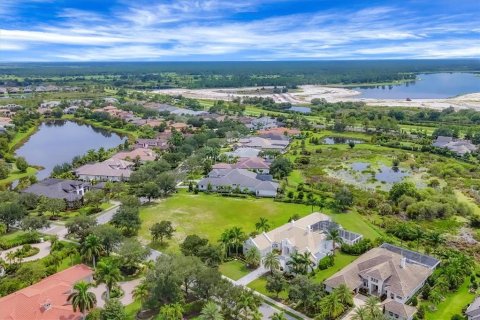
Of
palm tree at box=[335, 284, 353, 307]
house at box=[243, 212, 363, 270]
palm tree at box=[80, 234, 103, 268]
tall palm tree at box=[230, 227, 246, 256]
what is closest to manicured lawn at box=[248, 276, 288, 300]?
house at box=[243, 212, 363, 270]

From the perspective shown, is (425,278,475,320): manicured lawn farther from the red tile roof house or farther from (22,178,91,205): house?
(22,178,91,205): house

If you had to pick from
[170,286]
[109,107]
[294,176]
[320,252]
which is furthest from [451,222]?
[109,107]

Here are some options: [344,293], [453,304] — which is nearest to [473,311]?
[453,304]

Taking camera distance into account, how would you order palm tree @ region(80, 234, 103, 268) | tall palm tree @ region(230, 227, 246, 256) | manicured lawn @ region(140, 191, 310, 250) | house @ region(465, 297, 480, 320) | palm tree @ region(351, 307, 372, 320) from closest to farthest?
palm tree @ region(351, 307, 372, 320) → house @ region(465, 297, 480, 320) → palm tree @ region(80, 234, 103, 268) → tall palm tree @ region(230, 227, 246, 256) → manicured lawn @ region(140, 191, 310, 250)

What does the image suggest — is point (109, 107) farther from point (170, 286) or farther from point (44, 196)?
point (170, 286)

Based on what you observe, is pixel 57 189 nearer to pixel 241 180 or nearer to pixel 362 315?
pixel 241 180

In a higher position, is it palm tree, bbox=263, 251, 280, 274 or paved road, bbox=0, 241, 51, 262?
palm tree, bbox=263, 251, 280, 274

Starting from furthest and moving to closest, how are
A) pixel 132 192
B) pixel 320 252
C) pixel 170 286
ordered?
pixel 132 192, pixel 320 252, pixel 170 286

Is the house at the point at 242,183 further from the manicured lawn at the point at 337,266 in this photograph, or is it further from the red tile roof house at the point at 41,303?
the red tile roof house at the point at 41,303
